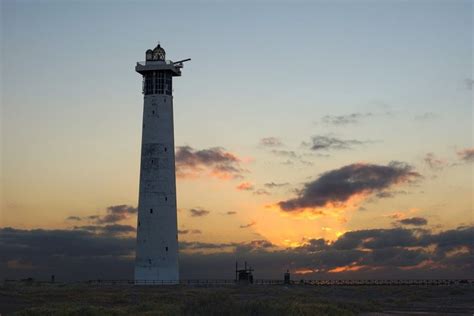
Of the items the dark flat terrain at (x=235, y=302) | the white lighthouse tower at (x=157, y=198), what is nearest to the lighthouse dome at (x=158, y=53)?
the white lighthouse tower at (x=157, y=198)

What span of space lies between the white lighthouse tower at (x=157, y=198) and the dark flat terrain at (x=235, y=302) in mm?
3704

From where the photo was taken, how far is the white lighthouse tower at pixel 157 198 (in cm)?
8069

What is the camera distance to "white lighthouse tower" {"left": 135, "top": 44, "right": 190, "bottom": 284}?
8069cm

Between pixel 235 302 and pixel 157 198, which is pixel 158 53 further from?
pixel 235 302

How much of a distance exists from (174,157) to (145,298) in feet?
80.2

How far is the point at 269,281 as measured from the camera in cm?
9531

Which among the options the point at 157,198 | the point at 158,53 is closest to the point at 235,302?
the point at 157,198

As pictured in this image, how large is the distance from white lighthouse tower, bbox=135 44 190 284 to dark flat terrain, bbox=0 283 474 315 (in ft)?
12.2

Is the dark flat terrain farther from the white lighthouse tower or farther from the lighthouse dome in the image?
the lighthouse dome

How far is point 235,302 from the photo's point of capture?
4494 centimetres

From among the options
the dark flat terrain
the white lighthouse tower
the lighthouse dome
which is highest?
the lighthouse dome

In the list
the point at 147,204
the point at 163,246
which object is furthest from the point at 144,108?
the point at 163,246

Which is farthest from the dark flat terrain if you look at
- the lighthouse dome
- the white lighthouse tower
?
A: the lighthouse dome

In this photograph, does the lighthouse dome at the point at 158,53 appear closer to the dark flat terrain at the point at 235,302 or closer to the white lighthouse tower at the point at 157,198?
the white lighthouse tower at the point at 157,198
